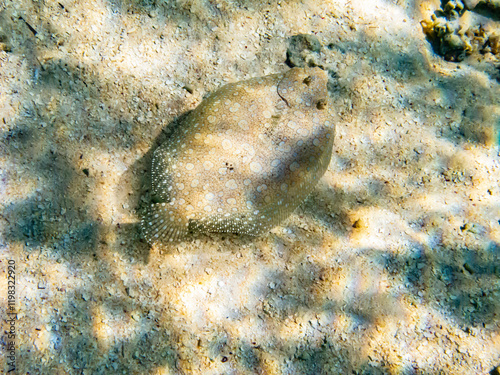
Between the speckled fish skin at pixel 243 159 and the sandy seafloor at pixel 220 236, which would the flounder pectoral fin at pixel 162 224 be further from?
the sandy seafloor at pixel 220 236

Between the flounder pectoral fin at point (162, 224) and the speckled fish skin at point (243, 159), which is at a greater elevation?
the speckled fish skin at point (243, 159)

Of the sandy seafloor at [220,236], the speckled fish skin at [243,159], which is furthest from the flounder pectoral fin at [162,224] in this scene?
the sandy seafloor at [220,236]

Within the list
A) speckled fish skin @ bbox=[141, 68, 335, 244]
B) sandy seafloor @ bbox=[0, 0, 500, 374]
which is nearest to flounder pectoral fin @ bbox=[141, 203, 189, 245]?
speckled fish skin @ bbox=[141, 68, 335, 244]

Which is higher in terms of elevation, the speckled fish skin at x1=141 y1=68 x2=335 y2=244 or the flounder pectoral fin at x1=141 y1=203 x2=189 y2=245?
the speckled fish skin at x1=141 y1=68 x2=335 y2=244

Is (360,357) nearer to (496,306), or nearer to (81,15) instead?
(496,306)

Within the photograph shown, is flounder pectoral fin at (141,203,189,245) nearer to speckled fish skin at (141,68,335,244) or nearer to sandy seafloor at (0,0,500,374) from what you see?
speckled fish skin at (141,68,335,244)
